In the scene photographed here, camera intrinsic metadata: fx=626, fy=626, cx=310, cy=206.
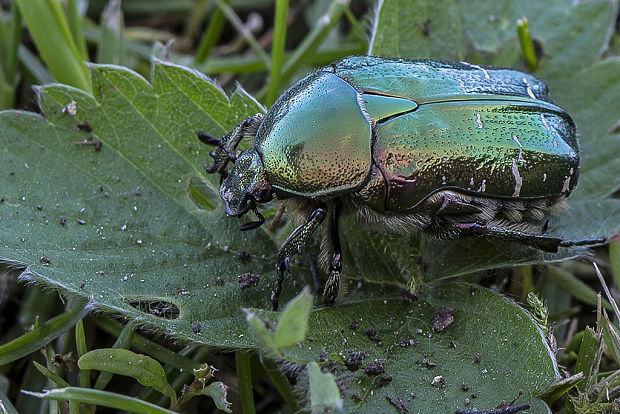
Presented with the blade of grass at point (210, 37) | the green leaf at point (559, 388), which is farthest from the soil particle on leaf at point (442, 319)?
the blade of grass at point (210, 37)

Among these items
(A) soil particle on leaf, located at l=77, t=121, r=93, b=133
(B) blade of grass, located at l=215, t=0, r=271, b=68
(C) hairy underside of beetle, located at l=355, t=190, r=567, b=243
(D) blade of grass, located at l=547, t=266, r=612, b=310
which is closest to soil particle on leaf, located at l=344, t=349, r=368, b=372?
(C) hairy underside of beetle, located at l=355, t=190, r=567, b=243

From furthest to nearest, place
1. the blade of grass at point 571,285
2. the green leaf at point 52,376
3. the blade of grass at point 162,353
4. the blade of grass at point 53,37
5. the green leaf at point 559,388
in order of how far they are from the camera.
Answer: the blade of grass at point 53,37, the blade of grass at point 571,285, the blade of grass at point 162,353, the green leaf at point 52,376, the green leaf at point 559,388

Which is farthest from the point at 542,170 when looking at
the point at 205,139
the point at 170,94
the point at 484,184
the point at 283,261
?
the point at 170,94

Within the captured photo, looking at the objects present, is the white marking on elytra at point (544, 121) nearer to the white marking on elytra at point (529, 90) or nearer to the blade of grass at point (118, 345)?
the white marking on elytra at point (529, 90)

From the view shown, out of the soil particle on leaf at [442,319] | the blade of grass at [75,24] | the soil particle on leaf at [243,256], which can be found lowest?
the soil particle on leaf at [442,319]

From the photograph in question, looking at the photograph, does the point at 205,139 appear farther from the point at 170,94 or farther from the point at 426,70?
the point at 426,70

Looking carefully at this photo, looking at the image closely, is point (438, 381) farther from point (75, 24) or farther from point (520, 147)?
point (75, 24)
